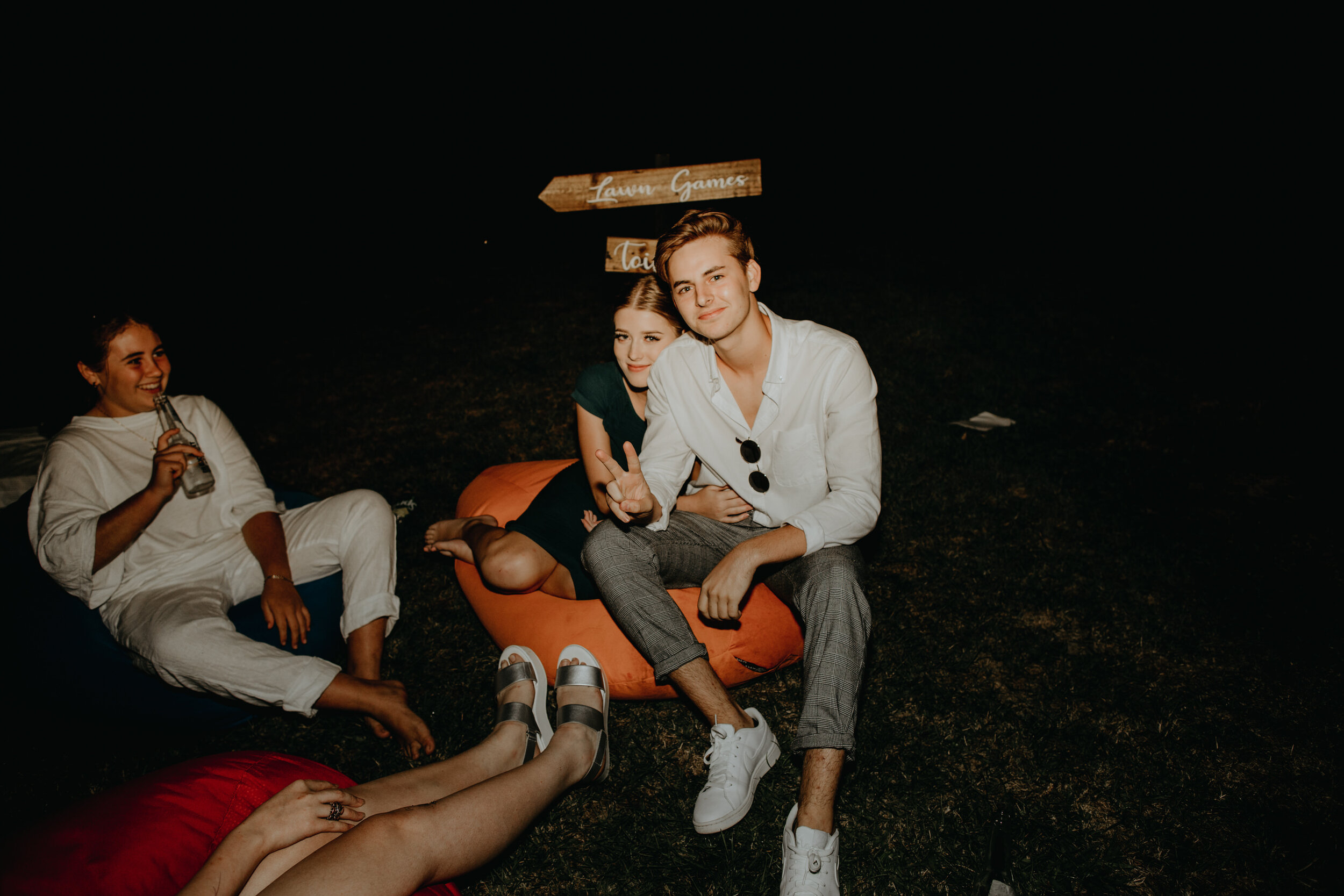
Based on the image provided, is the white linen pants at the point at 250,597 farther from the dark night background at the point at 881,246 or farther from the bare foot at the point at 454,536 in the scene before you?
the dark night background at the point at 881,246

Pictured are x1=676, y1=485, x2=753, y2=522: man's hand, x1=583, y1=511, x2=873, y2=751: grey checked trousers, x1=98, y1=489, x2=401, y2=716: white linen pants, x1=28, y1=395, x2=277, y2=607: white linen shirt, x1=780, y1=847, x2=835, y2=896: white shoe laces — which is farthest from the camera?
x1=676, y1=485, x2=753, y2=522: man's hand

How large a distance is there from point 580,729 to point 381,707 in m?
0.74

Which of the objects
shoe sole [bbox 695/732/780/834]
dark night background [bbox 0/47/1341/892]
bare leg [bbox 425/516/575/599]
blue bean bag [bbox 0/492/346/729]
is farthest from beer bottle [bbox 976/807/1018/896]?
blue bean bag [bbox 0/492/346/729]

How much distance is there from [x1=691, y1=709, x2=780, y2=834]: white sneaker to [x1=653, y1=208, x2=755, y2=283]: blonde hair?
4.92ft

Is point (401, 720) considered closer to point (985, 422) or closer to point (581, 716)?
point (581, 716)

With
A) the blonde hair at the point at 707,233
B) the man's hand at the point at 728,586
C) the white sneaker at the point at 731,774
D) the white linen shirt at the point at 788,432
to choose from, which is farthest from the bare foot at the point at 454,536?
the blonde hair at the point at 707,233

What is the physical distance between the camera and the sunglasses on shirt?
2303 mm

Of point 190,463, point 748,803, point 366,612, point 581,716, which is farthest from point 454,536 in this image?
point 748,803

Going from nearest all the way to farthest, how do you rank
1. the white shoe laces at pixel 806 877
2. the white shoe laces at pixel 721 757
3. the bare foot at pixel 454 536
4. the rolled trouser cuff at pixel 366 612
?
the white shoe laces at pixel 806 877
the white shoe laces at pixel 721 757
the rolled trouser cuff at pixel 366 612
the bare foot at pixel 454 536

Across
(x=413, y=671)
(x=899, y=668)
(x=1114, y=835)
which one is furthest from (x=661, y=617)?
(x=1114, y=835)

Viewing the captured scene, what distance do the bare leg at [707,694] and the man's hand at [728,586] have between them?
0.58 ft

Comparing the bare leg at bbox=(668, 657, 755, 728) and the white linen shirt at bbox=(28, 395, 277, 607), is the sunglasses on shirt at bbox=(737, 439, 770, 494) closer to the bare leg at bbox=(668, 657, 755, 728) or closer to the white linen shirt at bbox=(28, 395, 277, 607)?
the bare leg at bbox=(668, 657, 755, 728)

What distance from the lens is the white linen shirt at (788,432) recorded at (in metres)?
2.07

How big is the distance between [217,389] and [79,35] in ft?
16.4
